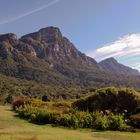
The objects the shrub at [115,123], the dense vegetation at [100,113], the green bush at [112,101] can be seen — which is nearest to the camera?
the shrub at [115,123]

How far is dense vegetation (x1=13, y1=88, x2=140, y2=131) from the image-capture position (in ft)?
82.4

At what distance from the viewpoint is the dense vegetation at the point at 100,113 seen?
2512 centimetres

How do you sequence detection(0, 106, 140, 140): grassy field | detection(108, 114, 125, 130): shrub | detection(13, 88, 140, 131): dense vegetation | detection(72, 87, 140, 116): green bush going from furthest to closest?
detection(72, 87, 140, 116): green bush → detection(13, 88, 140, 131): dense vegetation → detection(108, 114, 125, 130): shrub → detection(0, 106, 140, 140): grassy field

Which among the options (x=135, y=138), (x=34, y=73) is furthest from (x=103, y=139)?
(x=34, y=73)

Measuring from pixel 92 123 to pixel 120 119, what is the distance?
196cm

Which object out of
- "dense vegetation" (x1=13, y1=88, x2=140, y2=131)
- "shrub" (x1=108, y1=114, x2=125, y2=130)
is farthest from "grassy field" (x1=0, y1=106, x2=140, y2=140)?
"shrub" (x1=108, y1=114, x2=125, y2=130)

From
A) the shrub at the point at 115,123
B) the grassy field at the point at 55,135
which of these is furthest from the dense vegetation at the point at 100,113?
the grassy field at the point at 55,135

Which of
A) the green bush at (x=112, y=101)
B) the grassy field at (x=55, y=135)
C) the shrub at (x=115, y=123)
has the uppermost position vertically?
the green bush at (x=112, y=101)

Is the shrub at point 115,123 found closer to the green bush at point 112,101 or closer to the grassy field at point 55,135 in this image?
the grassy field at point 55,135

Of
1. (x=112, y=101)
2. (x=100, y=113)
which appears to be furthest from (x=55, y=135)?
(x=112, y=101)

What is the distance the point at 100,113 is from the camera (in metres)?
27.1

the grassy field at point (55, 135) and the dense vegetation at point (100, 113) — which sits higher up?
the dense vegetation at point (100, 113)

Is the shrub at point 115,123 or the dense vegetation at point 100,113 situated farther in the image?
the dense vegetation at point 100,113

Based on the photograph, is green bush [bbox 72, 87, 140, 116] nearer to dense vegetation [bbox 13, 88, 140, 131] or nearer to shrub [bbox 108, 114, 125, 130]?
dense vegetation [bbox 13, 88, 140, 131]
